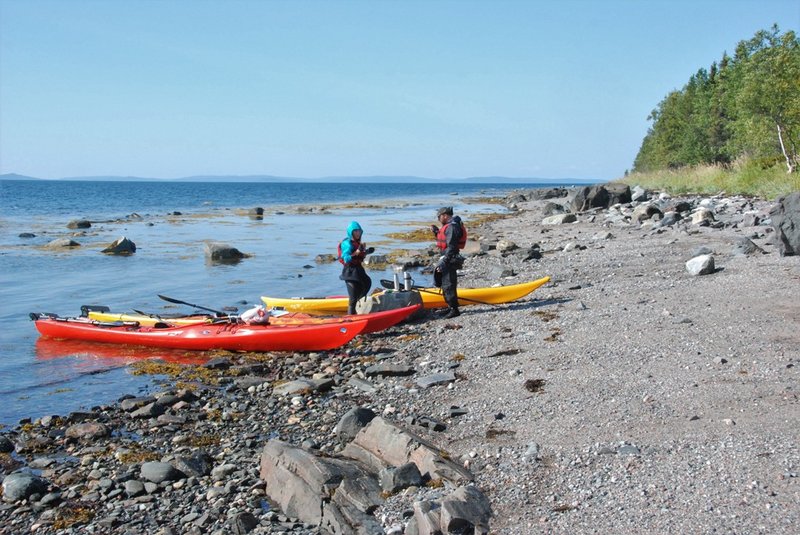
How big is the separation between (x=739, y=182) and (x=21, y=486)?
34897mm

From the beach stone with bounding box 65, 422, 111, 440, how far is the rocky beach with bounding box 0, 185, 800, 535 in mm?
27

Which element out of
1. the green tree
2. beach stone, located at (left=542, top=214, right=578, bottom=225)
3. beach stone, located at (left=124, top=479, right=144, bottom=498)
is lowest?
beach stone, located at (left=124, top=479, right=144, bottom=498)

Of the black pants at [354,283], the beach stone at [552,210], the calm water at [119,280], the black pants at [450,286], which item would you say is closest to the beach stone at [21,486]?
the calm water at [119,280]

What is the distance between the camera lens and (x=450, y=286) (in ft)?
44.7

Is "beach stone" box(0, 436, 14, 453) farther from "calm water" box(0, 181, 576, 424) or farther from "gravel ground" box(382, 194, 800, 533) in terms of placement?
"gravel ground" box(382, 194, 800, 533)

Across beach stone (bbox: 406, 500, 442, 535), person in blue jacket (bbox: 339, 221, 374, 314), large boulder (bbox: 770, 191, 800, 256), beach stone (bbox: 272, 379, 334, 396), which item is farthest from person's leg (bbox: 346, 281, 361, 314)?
large boulder (bbox: 770, 191, 800, 256)

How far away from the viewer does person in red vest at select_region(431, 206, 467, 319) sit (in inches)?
521

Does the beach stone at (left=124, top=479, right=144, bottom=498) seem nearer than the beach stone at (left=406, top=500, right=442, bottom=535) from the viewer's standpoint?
No

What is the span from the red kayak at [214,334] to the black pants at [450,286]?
6.97 ft

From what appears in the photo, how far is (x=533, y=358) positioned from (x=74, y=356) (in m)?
8.93

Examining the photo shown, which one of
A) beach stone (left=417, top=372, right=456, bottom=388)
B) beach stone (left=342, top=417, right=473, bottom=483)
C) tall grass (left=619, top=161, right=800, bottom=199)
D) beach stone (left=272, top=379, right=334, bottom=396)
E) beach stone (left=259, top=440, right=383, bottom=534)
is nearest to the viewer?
beach stone (left=259, top=440, right=383, bottom=534)

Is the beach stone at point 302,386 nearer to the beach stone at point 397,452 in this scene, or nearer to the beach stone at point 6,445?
the beach stone at point 397,452

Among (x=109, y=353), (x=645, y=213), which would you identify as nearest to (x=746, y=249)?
(x=645, y=213)

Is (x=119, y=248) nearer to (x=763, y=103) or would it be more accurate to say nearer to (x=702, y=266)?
(x=702, y=266)
